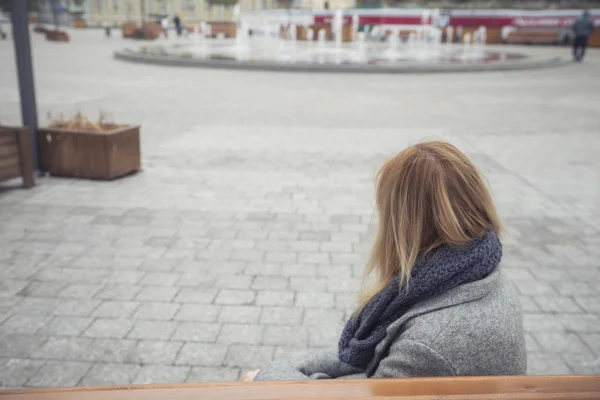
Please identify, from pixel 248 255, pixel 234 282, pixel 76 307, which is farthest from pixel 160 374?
pixel 248 255

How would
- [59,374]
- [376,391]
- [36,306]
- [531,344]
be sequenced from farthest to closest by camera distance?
[36,306], [531,344], [59,374], [376,391]

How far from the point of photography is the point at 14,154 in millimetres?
6098

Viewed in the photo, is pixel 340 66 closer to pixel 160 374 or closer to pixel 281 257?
pixel 281 257

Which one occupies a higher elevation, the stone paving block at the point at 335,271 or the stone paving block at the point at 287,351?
the stone paving block at the point at 335,271

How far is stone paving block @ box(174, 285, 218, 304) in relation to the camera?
3.92 meters

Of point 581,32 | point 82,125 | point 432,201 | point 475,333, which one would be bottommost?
point 82,125

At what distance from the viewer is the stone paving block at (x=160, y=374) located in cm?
302

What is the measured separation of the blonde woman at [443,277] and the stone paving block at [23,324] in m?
2.69

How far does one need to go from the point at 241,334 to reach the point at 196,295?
626mm

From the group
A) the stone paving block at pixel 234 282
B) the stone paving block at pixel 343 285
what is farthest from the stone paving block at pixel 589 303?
the stone paving block at pixel 234 282

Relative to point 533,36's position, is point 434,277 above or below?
below

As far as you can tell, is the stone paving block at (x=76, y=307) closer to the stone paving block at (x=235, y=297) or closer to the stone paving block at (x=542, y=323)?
the stone paving block at (x=235, y=297)

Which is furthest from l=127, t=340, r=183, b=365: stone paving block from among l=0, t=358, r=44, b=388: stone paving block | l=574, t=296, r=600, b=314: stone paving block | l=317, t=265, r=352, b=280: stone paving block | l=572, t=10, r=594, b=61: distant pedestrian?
l=572, t=10, r=594, b=61: distant pedestrian

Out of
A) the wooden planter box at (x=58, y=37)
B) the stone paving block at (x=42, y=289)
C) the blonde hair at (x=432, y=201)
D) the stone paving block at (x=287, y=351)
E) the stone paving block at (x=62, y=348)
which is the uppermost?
the wooden planter box at (x=58, y=37)
